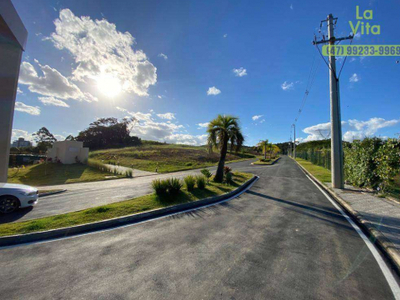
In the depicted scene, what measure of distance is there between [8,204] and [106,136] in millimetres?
61692

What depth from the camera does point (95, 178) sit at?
58.2ft

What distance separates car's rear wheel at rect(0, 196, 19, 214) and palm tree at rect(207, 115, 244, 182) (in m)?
9.41

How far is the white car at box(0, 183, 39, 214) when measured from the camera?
20.8 ft

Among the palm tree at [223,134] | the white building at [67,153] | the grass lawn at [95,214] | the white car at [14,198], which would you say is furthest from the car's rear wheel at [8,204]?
the white building at [67,153]

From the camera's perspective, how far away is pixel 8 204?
643cm

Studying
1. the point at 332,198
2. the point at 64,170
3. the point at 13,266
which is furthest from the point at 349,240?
the point at 64,170

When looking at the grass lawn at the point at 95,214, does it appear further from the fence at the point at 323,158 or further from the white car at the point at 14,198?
the fence at the point at 323,158

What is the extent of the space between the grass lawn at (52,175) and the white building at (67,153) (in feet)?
5.15

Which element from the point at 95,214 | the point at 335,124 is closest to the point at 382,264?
the point at 95,214

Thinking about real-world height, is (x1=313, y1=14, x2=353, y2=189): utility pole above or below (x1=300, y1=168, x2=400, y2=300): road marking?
above

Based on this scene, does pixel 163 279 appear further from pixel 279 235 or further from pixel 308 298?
pixel 279 235

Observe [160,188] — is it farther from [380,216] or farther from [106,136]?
[106,136]

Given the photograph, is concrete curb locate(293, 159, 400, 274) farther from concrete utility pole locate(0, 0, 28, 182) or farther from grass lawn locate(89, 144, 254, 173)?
grass lawn locate(89, 144, 254, 173)

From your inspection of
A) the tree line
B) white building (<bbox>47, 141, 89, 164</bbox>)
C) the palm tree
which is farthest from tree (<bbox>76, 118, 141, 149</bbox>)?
the palm tree
